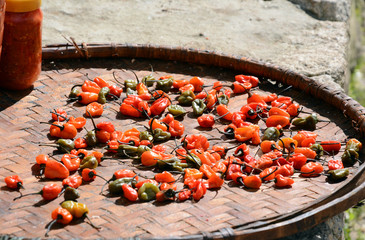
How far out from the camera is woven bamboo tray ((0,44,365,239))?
90.6 inches

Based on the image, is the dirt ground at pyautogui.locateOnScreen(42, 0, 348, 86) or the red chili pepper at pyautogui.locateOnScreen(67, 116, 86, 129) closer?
the red chili pepper at pyautogui.locateOnScreen(67, 116, 86, 129)

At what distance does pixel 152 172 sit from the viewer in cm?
278

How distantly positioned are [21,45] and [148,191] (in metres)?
1.37

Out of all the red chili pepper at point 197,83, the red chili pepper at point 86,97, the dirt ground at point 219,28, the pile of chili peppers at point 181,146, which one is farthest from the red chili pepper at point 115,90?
the dirt ground at point 219,28

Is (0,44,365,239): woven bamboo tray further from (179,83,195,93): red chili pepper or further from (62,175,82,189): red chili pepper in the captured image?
(179,83,195,93): red chili pepper

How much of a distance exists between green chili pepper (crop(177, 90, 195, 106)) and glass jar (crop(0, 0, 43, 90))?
92 centimetres

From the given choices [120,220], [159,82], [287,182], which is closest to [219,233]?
[120,220]

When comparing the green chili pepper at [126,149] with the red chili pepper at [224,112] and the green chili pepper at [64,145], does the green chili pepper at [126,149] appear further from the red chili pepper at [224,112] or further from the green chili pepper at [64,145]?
Result: the red chili pepper at [224,112]

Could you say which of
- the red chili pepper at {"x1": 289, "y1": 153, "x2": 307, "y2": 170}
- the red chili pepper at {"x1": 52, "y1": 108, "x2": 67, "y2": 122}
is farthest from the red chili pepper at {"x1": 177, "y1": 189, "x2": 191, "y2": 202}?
the red chili pepper at {"x1": 52, "y1": 108, "x2": 67, "y2": 122}

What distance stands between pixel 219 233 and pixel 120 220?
1.54 ft

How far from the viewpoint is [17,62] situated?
3346 millimetres

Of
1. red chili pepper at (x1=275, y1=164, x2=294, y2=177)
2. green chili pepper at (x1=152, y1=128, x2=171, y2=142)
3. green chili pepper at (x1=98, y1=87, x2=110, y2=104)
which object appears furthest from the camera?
green chili pepper at (x1=98, y1=87, x2=110, y2=104)

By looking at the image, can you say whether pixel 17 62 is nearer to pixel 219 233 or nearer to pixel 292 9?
pixel 219 233

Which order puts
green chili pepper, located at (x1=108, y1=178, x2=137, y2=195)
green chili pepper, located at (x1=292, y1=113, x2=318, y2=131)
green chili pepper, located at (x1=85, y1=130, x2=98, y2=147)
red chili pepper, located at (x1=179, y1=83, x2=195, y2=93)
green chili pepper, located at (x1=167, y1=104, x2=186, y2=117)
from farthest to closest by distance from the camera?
red chili pepper, located at (x1=179, y1=83, x2=195, y2=93) < green chili pepper, located at (x1=167, y1=104, x2=186, y2=117) < green chili pepper, located at (x1=292, y1=113, x2=318, y2=131) < green chili pepper, located at (x1=85, y1=130, x2=98, y2=147) < green chili pepper, located at (x1=108, y1=178, x2=137, y2=195)
